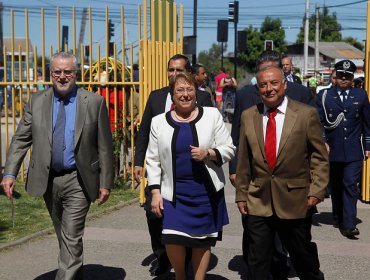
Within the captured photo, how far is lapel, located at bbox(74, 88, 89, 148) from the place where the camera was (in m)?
5.52

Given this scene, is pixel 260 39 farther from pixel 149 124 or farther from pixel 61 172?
pixel 61 172

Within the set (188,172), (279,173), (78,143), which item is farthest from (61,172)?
(279,173)

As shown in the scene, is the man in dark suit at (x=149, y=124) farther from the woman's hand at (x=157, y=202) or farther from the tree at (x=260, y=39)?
the tree at (x=260, y=39)

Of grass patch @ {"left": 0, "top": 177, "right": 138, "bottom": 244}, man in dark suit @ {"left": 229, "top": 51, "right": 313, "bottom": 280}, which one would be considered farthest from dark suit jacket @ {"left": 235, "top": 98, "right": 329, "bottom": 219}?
grass patch @ {"left": 0, "top": 177, "right": 138, "bottom": 244}

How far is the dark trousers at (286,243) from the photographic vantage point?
507cm

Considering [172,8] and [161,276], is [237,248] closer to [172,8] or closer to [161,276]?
[161,276]

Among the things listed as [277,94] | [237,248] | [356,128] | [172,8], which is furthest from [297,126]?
[172,8]

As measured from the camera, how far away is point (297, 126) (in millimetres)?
4895

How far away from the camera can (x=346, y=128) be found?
27.1 feet

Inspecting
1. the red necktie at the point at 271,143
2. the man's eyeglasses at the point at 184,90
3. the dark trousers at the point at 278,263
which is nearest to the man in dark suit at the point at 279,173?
the red necktie at the point at 271,143

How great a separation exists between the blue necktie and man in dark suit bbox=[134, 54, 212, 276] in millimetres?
732

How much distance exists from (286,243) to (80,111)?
184 cm

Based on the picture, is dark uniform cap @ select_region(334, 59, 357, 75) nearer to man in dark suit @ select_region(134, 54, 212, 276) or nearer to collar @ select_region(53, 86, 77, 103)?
man in dark suit @ select_region(134, 54, 212, 276)

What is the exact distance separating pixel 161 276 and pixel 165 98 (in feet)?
5.14
